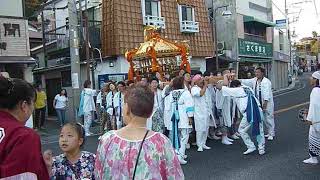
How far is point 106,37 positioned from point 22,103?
56.6 feet

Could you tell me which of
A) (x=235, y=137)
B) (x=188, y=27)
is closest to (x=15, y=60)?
(x=235, y=137)

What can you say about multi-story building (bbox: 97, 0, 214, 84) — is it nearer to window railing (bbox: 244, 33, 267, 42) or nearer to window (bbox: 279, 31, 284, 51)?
window railing (bbox: 244, 33, 267, 42)

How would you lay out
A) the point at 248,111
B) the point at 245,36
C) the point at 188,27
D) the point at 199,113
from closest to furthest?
the point at 248,111
the point at 199,113
the point at 188,27
the point at 245,36

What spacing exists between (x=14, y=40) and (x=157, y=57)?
17.8 ft

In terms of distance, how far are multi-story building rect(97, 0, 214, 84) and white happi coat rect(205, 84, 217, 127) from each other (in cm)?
848

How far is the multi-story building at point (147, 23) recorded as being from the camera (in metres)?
18.8

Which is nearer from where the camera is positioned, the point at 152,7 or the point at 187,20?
the point at 152,7

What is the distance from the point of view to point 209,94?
9938 millimetres

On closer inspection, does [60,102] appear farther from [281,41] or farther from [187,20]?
[281,41]

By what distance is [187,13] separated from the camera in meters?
22.5

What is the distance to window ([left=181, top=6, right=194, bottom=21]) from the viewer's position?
73.0 ft

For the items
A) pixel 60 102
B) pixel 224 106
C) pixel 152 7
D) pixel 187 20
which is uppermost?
pixel 152 7

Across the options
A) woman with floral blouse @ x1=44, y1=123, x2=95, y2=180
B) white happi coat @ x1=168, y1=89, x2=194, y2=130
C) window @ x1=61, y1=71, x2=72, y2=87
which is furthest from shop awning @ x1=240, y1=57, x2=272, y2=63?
woman with floral blouse @ x1=44, y1=123, x2=95, y2=180

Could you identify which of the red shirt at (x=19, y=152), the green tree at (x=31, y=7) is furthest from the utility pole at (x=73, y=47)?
the green tree at (x=31, y=7)
